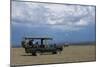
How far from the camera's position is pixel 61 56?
276cm

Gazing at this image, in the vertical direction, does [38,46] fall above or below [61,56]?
above

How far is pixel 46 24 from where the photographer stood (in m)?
2.69

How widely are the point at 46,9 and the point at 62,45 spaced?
0.49 meters

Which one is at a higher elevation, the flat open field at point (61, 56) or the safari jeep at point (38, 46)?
the safari jeep at point (38, 46)

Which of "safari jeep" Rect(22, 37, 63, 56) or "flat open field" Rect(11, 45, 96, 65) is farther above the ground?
"safari jeep" Rect(22, 37, 63, 56)

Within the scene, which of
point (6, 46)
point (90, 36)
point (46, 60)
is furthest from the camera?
point (90, 36)

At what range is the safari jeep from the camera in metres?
2.61

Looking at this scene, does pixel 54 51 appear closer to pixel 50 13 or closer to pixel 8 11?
pixel 50 13

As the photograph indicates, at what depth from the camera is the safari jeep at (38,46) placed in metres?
2.61

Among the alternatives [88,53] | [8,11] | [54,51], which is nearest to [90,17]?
[88,53]

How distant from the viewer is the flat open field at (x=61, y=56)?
8.37 feet

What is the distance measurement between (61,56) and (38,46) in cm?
32

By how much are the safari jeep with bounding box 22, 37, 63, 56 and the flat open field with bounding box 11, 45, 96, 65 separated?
0.05m

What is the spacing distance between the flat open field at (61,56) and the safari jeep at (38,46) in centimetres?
5
